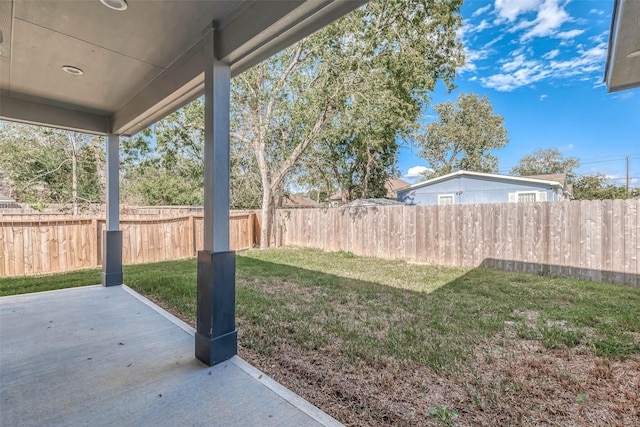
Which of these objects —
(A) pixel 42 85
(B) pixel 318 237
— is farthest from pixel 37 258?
(B) pixel 318 237

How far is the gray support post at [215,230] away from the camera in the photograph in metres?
2.25

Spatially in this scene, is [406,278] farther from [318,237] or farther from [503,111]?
[503,111]

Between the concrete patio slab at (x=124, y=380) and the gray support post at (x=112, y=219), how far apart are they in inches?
50.2

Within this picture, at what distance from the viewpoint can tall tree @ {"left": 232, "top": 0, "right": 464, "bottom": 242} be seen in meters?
8.00

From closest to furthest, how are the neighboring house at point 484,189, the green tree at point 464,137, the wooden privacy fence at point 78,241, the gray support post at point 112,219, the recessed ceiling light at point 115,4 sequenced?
1. the recessed ceiling light at point 115,4
2. the gray support post at point 112,219
3. the wooden privacy fence at point 78,241
4. the neighboring house at point 484,189
5. the green tree at point 464,137

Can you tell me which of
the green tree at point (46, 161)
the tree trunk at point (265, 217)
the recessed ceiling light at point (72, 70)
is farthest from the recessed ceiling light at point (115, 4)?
the green tree at point (46, 161)

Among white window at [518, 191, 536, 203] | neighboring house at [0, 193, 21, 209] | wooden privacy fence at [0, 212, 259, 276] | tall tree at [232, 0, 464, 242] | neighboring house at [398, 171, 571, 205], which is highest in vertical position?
tall tree at [232, 0, 464, 242]

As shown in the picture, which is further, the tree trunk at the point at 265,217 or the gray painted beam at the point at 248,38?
the tree trunk at the point at 265,217

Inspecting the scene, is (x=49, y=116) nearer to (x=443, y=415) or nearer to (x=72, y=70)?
(x=72, y=70)

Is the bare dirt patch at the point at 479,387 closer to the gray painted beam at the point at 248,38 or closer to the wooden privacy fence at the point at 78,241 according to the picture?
the gray painted beam at the point at 248,38

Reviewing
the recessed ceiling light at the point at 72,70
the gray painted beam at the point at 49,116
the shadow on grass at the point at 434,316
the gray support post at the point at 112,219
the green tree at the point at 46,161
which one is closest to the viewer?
the shadow on grass at the point at 434,316

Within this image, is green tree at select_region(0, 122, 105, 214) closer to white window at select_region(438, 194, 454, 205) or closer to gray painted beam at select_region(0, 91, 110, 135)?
gray painted beam at select_region(0, 91, 110, 135)

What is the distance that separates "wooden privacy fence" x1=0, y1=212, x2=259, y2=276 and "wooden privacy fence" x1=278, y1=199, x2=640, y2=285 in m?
4.46

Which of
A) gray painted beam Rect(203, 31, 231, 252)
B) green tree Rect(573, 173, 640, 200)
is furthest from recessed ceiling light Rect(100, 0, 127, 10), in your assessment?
green tree Rect(573, 173, 640, 200)
